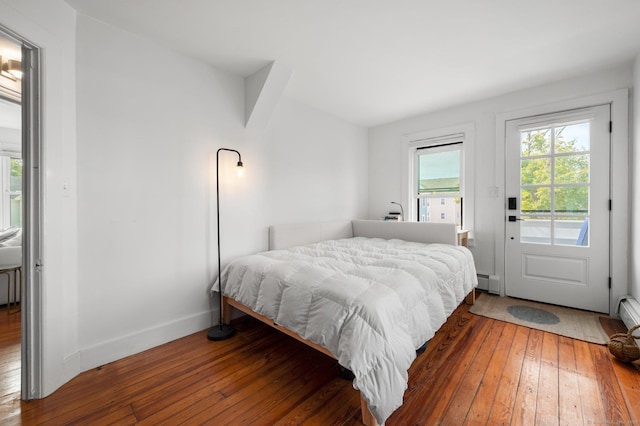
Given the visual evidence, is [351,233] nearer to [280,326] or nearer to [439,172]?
[439,172]

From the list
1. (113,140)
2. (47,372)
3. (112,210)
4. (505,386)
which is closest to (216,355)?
(47,372)

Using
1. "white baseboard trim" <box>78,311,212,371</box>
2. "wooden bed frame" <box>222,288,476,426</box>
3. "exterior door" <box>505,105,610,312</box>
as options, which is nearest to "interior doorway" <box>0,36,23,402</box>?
"white baseboard trim" <box>78,311,212,371</box>

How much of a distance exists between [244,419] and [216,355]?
742mm

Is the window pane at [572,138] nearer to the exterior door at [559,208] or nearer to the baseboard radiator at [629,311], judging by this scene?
the exterior door at [559,208]

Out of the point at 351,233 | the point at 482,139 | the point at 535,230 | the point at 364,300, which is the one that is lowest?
the point at 364,300

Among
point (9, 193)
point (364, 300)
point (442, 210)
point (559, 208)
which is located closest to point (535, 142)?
point (559, 208)

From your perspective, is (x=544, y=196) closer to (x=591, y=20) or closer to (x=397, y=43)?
(x=591, y=20)

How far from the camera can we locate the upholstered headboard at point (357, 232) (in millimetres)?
3014

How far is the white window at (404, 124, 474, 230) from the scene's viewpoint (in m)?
3.56

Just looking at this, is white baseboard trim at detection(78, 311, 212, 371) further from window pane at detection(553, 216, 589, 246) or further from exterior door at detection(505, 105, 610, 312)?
window pane at detection(553, 216, 589, 246)

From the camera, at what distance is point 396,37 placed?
2.10 metres

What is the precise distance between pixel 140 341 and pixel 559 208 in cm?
428

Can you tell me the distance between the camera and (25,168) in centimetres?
155

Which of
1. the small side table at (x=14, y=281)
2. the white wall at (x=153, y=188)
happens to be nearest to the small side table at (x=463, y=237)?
the white wall at (x=153, y=188)
